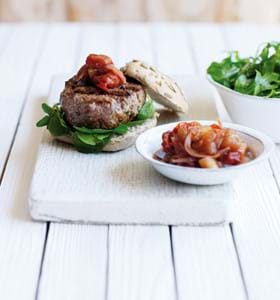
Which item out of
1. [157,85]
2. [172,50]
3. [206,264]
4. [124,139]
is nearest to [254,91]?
[157,85]

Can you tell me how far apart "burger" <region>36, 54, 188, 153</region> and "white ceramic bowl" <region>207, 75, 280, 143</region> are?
174 millimetres

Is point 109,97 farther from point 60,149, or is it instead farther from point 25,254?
point 25,254

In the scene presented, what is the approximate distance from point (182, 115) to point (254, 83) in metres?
0.21

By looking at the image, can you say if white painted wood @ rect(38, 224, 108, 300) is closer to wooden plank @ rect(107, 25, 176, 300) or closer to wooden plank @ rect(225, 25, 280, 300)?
wooden plank @ rect(107, 25, 176, 300)

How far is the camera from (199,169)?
148cm

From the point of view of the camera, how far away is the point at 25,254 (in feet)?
4.57

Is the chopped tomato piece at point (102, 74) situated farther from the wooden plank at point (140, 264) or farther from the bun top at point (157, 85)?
the wooden plank at point (140, 264)

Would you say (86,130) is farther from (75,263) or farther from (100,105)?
(75,263)

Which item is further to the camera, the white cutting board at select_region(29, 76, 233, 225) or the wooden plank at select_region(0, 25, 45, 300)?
the white cutting board at select_region(29, 76, 233, 225)

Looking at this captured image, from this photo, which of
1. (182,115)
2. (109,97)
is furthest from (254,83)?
(109,97)

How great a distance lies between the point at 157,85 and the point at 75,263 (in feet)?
1.93

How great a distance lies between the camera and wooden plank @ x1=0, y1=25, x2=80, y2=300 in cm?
131

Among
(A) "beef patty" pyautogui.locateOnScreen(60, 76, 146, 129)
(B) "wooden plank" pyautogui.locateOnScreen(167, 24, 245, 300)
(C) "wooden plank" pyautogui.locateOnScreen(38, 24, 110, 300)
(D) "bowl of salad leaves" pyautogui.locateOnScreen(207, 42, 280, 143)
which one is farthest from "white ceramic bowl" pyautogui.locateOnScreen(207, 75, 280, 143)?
(C) "wooden plank" pyautogui.locateOnScreen(38, 24, 110, 300)

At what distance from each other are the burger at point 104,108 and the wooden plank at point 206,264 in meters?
0.32
